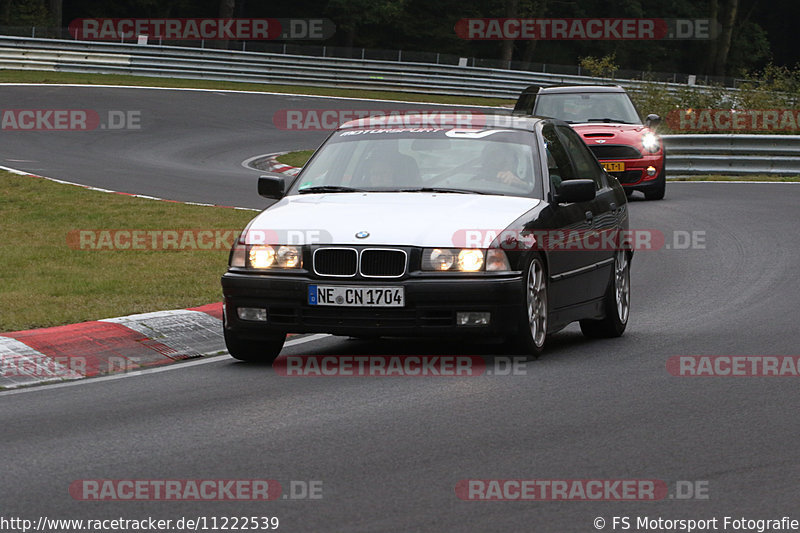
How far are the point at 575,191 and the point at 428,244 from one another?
1.41 m

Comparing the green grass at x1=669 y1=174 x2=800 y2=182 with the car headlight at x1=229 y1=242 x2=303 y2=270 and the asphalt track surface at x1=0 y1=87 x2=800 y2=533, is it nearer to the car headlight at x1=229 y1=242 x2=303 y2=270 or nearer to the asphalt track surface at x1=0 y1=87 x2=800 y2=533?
the asphalt track surface at x1=0 y1=87 x2=800 y2=533

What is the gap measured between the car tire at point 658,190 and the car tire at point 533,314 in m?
12.5

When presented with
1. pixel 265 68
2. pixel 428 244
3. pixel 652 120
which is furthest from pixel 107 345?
pixel 265 68

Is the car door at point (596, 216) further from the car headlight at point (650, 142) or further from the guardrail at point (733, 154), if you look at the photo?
the guardrail at point (733, 154)

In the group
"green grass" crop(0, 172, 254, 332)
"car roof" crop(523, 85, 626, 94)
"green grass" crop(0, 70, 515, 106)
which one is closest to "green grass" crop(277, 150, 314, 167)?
"car roof" crop(523, 85, 626, 94)

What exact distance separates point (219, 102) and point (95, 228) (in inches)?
967

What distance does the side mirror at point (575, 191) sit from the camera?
915 cm

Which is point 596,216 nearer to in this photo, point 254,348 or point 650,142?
point 254,348

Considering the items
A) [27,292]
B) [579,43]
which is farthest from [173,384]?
[579,43]

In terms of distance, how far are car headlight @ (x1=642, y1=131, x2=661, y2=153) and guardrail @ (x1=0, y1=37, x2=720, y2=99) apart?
20.3 metres

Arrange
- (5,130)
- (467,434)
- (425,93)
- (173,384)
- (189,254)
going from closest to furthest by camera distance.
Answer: (467,434)
(173,384)
(189,254)
(5,130)
(425,93)

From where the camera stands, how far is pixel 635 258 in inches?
589

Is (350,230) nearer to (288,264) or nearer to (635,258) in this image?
(288,264)

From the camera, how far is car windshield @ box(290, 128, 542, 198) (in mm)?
9273
